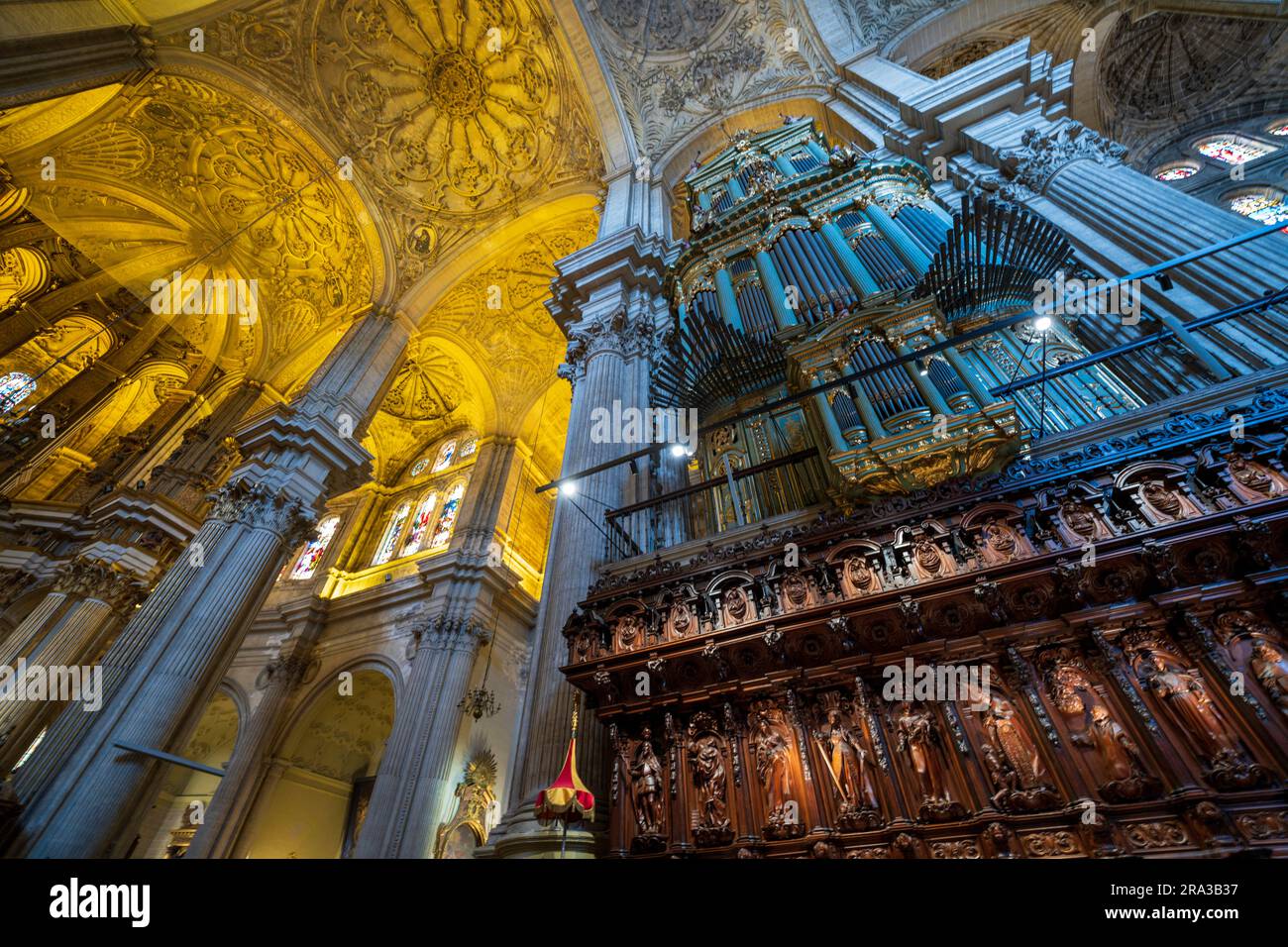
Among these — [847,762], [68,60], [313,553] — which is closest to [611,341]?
[847,762]

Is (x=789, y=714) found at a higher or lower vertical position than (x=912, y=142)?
lower

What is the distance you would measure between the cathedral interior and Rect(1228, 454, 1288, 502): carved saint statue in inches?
0.6

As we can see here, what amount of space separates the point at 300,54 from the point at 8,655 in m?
12.9

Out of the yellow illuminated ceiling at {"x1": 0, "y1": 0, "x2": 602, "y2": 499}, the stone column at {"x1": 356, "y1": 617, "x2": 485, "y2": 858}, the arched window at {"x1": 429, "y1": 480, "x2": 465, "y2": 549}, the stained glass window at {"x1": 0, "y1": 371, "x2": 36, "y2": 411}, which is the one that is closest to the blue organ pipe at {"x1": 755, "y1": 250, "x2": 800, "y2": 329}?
the yellow illuminated ceiling at {"x1": 0, "y1": 0, "x2": 602, "y2": 499}

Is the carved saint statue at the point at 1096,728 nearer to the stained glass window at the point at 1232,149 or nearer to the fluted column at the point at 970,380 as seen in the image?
the fluted column at the point at 970,380

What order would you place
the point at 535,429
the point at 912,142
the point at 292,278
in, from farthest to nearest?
the point at 535,429 < the point at 292,278 < the point at 912,142

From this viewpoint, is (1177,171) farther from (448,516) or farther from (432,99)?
(448,516)

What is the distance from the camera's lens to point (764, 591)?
350 cm

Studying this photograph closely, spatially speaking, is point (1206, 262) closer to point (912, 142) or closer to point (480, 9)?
point (912, 142)

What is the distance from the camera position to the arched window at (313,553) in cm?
1435

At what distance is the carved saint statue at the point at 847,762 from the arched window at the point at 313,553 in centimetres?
1449

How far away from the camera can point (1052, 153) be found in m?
6.35

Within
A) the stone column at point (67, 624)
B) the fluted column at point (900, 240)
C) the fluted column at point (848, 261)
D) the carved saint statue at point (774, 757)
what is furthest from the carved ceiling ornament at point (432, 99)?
the carved saint statue at point (774, 757)
